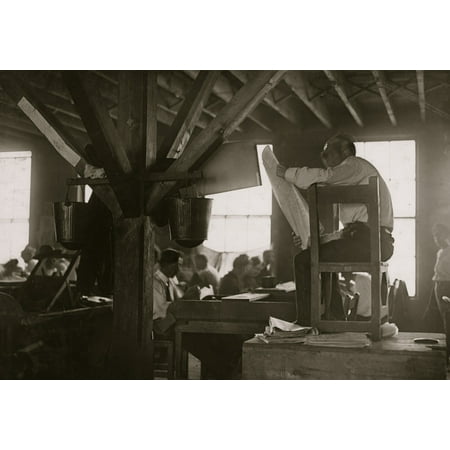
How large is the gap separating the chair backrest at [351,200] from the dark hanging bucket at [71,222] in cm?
160

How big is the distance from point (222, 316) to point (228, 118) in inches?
66.0

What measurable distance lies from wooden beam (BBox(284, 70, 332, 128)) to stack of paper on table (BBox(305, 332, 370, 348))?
3.87 metres

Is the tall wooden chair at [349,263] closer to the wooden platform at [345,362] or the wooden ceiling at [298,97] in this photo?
the wooden platform at [345,362]

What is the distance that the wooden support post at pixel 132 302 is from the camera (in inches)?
161

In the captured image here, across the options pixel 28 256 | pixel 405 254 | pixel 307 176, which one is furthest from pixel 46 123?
pixel 28 256

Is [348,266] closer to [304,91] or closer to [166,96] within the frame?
[304,91]

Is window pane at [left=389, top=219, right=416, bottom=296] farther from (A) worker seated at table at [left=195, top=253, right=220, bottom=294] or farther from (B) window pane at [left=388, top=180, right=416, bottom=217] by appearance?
(A) worker seated at table at [left=195, top=253, right=220, bottom=294]

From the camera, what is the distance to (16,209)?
11594 millimetres

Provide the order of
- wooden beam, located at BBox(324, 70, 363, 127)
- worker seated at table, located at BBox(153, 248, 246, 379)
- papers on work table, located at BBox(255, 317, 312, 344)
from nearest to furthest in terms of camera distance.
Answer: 1. papers on work table, located at BBox(255, 317, 312, 344)
2. worker seated at table, located at BBox(153, 248, 246, 379)
3. wooden beam, located at BBox(324, 70, 363, 127)

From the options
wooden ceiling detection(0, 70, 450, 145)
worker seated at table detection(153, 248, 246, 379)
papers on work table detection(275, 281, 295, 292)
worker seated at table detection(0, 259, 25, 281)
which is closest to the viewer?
worker seated at table detection(153, 248, 246, 379)

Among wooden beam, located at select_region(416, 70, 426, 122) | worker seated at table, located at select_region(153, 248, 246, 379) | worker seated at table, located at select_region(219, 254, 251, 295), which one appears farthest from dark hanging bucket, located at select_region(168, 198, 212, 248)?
worker seated at table, located at select_region(219, 254, 251, 295)

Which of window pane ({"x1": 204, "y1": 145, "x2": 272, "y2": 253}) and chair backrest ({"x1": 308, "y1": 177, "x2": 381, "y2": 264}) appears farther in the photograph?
window pane ({"x1": 204, "y1": 145, "x2": 272, "y2": 253})

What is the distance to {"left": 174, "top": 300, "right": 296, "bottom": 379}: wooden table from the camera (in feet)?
15.6
